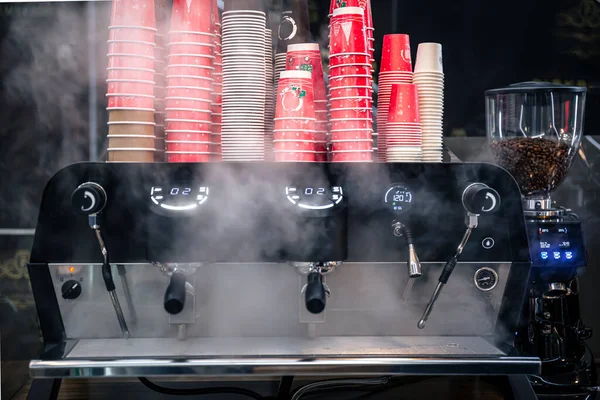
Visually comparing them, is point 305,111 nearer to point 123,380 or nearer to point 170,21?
point 170,21

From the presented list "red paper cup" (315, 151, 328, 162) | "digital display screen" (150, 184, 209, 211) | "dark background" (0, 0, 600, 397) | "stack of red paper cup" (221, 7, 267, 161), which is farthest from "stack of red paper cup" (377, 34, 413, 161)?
"dark background" (0, 0, 600, 397)

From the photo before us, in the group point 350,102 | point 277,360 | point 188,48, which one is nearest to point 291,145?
point 350,102

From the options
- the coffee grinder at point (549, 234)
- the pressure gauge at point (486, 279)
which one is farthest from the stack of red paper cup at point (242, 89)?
the coffee grinder at point (549, 234)

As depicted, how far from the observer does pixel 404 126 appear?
1068 millimetres

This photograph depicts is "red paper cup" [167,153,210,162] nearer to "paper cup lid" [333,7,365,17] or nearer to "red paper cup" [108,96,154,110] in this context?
"red paper cup" [108,96,154,110]

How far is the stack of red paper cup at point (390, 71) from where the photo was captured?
44.1 inches

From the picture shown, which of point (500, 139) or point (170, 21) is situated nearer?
point (170, 21)

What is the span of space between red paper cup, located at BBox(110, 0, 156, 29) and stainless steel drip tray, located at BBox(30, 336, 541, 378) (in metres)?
0.50

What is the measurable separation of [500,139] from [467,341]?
455mm

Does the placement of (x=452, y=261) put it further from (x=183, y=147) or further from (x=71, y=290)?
(x=71, y=290)

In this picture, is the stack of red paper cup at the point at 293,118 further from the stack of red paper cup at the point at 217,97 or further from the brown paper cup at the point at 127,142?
the brown paper cup at the point at 127,142

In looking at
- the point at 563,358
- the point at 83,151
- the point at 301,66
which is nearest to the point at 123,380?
the point at 83,151

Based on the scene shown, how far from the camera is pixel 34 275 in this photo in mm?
995

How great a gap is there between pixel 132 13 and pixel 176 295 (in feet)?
1.46
